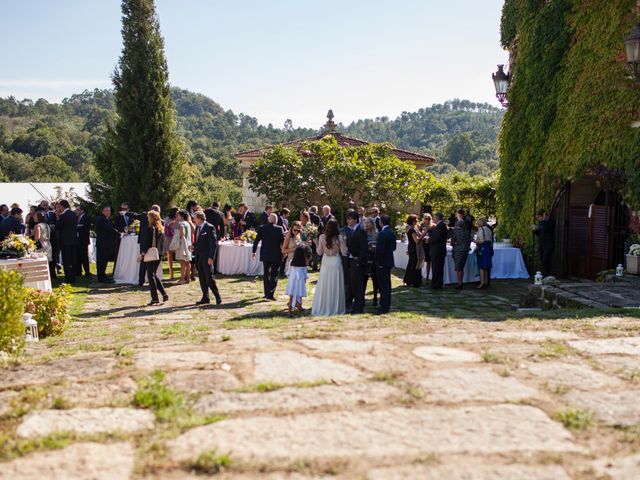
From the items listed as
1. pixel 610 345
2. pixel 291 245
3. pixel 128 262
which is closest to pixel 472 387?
pixel 610 345

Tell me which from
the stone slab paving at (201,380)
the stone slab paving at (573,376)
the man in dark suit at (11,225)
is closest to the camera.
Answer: the stone slab paving at (201,380)

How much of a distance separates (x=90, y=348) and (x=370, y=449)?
411 centimetres

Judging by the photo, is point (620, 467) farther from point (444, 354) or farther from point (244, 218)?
point (244, 218)

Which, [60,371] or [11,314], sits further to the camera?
[11,314]

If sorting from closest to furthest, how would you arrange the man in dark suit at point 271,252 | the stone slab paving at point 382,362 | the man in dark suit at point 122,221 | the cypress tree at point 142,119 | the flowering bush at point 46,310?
the stone slab paving at point 382,362 < the flowering bush at point 46,310 < the man in dark suit at point 271,252 < the man in dark suit at point 122,221 < the cypress tree at point 142,119

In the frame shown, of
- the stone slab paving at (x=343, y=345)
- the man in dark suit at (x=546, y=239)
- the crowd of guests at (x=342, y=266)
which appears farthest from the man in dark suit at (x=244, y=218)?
the stone slab paving at (x=343, y=345)

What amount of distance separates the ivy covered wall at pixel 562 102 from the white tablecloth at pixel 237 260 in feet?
25.4

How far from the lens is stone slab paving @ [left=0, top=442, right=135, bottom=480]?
2998mm

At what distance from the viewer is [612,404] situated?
13.2 feet

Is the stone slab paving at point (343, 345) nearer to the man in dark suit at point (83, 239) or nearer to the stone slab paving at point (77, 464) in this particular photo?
the stone slab paving at point (77, 464)

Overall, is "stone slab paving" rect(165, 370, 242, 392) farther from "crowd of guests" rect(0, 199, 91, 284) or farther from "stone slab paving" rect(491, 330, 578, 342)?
"crowd of guests" rect(0, 199, 91, 284)

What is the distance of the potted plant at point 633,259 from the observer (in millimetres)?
13123

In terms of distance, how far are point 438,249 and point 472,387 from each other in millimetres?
10021

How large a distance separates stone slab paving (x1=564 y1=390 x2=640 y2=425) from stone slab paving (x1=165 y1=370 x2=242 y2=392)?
2267 millimetres
